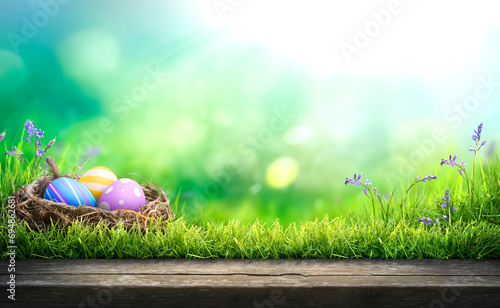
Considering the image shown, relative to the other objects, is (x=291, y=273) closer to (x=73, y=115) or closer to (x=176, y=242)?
(x=176, y=242)

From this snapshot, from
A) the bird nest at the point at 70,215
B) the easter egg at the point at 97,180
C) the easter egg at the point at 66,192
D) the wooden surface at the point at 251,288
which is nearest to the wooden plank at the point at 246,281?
the wooden surface at the point at 251,288

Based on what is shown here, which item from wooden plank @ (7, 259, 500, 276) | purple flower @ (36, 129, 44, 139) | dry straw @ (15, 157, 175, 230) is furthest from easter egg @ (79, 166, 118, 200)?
wooden plank @ (7, 259, 500, 276)

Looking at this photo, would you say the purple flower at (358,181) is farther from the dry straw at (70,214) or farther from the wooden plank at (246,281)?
the dry straw at (70,214)

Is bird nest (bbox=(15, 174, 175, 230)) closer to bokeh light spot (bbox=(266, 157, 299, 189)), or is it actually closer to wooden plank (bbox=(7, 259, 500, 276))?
wooden plank (bbox=(7, 259, 500, 276))

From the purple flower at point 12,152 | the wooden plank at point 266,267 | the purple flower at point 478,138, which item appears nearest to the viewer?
the wooden plank at point 266,267

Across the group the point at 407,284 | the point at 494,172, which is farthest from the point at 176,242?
the point at 494,172

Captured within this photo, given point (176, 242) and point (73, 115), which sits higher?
point (73, 115)

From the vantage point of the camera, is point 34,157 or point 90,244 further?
point 34,157
